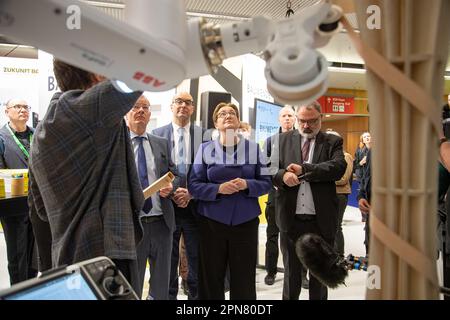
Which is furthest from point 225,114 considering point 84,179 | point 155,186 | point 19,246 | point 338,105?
point 338,105

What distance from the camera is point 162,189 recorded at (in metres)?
2.24

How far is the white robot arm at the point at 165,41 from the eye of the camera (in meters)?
0.37

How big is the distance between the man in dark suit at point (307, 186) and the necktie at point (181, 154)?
2.13 feet

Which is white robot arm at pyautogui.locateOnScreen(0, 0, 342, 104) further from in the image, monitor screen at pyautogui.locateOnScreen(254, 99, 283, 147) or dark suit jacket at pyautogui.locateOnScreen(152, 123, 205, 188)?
monitor screen at pyautogui.locateOnScreen(254, 99, 283, 147)

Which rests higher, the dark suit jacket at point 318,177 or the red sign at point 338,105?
the red sign at point 338,105

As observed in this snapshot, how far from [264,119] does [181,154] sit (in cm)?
180

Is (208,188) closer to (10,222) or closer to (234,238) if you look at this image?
(234,238)

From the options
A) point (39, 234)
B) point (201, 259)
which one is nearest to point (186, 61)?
point (39, 234)

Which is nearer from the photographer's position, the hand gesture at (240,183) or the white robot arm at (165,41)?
the white robot arm at (165,41)

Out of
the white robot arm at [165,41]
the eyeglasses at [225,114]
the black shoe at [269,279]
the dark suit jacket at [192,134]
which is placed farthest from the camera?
the black shoe at [269,279]

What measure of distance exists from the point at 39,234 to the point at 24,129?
1919 millimetres

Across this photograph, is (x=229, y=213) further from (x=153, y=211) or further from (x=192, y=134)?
(x=192, y=134)

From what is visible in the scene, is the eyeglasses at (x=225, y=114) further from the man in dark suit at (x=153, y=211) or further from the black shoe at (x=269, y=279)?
the black shoe at (x=269, y=279)

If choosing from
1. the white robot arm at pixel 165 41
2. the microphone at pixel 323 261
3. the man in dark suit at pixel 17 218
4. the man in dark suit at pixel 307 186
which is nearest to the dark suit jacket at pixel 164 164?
the man in dark suit at pixel 307 186
